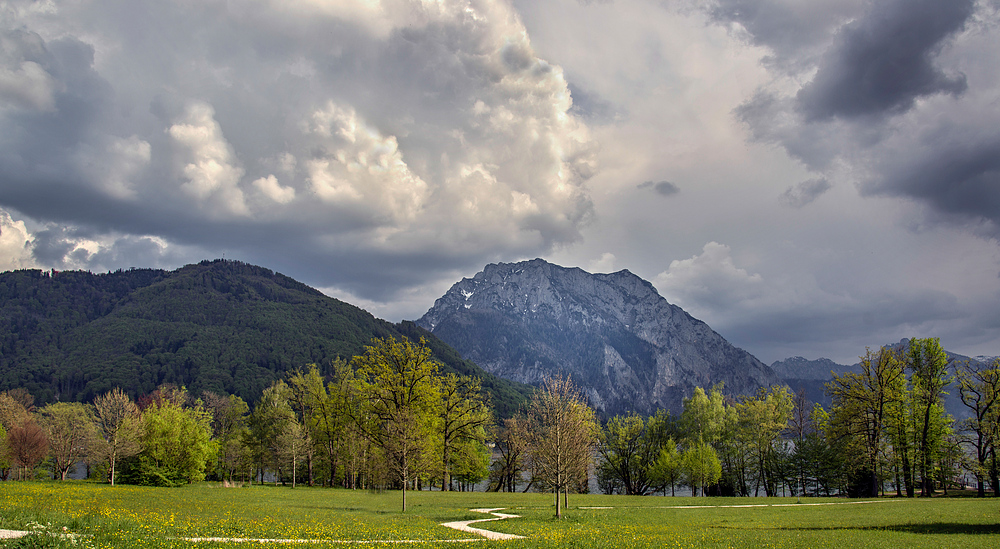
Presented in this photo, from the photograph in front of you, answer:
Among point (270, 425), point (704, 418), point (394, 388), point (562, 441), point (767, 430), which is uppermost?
point (394, 388)

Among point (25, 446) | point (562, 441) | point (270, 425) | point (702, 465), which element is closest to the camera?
point (562, 441)

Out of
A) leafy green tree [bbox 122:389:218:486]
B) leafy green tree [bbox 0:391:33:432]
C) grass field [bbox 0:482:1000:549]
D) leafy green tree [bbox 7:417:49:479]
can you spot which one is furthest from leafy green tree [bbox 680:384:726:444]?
leafy green tree [bbox 0:391:33:432]

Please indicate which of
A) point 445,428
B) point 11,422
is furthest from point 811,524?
point 11,422

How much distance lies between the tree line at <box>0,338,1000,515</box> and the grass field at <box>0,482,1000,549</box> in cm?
656

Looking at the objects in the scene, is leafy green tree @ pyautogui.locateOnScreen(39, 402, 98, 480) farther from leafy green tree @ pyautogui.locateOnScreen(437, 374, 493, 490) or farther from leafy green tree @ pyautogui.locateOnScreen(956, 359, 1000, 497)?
leafy green tree @ pyautogui.locateOnScreen(956, 359, 1000, 497)

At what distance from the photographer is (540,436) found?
126ft

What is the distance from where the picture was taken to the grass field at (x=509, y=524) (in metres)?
17.1

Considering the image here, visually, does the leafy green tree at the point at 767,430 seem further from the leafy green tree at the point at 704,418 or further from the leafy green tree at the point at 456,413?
the leafy green tree at the point at 456,413

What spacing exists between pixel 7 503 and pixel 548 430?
30.4m

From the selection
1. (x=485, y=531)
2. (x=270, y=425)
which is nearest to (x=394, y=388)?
(x=270, y=425)

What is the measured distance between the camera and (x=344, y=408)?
59.0 metres

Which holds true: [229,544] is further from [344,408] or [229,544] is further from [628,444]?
[628,444]

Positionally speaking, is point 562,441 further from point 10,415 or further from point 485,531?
point 10,415

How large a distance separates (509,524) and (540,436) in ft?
36.6
